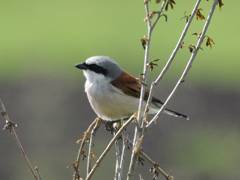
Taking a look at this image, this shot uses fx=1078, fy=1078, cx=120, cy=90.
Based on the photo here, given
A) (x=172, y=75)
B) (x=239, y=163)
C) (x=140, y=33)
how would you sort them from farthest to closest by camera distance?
1. (x=140, y=33)
2. (x=172, y=75)
3. (x=239, y=163)

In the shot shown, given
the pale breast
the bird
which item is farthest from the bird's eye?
the pale breast

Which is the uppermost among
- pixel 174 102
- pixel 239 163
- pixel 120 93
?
pixel 120 93

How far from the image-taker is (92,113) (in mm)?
14234

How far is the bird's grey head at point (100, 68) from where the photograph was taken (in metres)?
7.26

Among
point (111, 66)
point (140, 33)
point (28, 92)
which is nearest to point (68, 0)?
point (140, 33)

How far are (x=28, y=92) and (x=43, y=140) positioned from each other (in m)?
1.48

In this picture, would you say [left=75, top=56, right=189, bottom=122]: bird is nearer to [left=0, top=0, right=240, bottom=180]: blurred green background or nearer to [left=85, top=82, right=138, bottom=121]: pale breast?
[left=85, top=82, right=138, bottom=121]: pale breast

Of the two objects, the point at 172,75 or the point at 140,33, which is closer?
the point at 172,75

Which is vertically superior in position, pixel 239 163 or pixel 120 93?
pixel 120 93

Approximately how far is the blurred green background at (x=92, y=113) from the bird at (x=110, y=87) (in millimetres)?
5800

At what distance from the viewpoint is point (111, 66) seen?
7398 millimetres

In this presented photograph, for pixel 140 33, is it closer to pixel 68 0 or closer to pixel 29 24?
pixel 29 24

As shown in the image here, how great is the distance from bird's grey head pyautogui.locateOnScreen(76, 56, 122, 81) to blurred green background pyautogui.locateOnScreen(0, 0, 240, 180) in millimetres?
5799

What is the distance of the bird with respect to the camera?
7.14m
